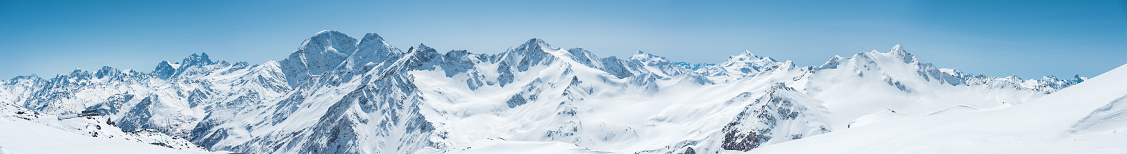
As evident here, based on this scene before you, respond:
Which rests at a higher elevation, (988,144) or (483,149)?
(483,149)

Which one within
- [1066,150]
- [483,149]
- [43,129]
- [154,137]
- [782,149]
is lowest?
[1066,150]

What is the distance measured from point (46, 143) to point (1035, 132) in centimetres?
8486

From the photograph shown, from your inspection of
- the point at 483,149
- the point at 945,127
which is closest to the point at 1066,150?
the point at 945,127

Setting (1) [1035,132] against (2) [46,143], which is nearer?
(1) [1035,132]

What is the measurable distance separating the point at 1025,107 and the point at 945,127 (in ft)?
23.8

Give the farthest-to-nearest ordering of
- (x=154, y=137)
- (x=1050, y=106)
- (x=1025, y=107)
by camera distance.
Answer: (x=154, y=137) < (x=1025, y=107) < (x=1050, y=106)

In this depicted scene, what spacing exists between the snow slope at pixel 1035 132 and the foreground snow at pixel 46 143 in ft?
216

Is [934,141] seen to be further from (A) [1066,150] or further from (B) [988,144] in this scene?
(A) [1066,150]

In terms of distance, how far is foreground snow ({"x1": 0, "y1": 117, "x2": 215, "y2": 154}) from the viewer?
53250mm

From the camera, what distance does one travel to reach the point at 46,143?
5909cm

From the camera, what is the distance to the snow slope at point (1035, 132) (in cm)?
3145

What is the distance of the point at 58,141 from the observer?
62.9 meters

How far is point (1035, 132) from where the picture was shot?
35.2 meters

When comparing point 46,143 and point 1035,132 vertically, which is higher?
point 46,143
